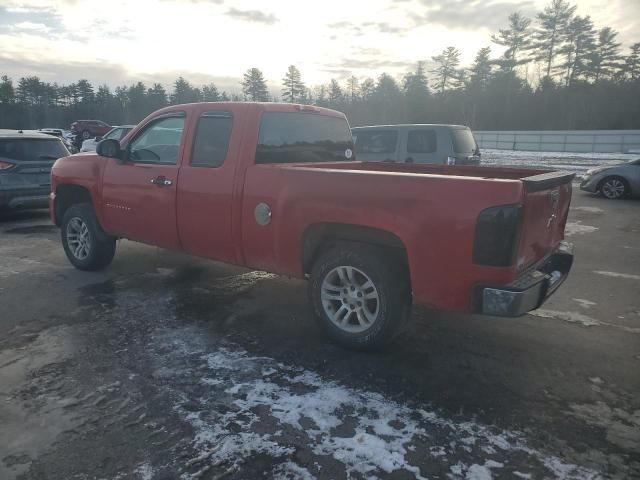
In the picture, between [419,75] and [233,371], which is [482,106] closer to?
[419,75]

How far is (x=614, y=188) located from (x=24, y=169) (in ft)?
47.1

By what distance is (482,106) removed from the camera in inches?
2222

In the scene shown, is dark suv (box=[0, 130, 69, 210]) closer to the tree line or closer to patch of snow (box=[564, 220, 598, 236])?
patch of snow (box=[564, 220, 598, 236])

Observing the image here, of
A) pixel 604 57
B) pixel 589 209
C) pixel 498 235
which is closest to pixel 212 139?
pixel 498 235

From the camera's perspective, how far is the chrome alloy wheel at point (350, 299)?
141 inches

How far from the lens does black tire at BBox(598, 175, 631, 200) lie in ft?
41.7

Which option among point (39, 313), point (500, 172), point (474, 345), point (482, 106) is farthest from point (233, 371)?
point (482, 106)

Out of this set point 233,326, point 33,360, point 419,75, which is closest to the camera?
point 33,360

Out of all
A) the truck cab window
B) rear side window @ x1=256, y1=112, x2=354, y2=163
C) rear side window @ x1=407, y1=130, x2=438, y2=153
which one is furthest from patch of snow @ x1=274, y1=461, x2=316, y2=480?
rear side window @ x1=407, y1=130, x2=438, y2=153

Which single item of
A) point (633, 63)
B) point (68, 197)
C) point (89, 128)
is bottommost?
point (68, 197)

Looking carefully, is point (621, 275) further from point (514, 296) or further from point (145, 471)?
point (145, 471)

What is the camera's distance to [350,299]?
3666 mm

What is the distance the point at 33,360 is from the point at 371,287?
8.61 feet

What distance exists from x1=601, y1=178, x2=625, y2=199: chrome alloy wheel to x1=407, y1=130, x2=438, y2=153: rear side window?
6292 mm
